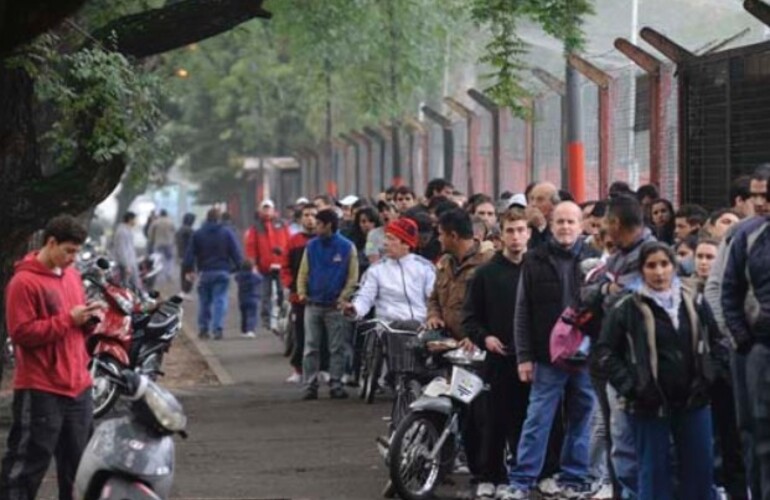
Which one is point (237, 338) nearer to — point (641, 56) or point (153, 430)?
point (641, 56)

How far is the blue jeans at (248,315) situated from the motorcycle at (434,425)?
18.3m

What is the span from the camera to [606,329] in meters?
12.3

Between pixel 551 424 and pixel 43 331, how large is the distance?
11.4 ft

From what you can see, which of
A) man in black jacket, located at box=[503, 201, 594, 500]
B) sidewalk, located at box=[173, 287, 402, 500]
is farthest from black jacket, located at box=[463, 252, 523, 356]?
sidewalk, located at box=[173, 287, 402, 500]

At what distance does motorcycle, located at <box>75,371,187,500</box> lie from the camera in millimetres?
10977

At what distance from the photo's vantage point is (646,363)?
1210 centimetres

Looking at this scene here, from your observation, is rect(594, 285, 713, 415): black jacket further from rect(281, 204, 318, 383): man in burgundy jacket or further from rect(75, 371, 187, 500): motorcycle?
rect(281, 204, 318, 383): man in burgundy jacket

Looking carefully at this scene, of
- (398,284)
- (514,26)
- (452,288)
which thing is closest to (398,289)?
(398,284)

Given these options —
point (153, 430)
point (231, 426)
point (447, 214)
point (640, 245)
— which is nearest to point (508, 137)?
point (231, 426)

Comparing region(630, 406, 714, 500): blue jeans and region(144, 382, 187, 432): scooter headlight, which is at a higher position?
region(144, 382, 187, 432): scooter headlight

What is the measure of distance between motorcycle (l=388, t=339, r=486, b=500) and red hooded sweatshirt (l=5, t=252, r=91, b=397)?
2526 mm

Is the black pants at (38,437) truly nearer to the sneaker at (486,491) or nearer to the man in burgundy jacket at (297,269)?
the sneaker at (486,491)

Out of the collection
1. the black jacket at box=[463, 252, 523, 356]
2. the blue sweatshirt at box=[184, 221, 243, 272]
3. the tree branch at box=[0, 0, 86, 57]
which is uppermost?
the tree branch at box=[0, 0, 86, 57]

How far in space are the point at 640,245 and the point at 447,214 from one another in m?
2.89
